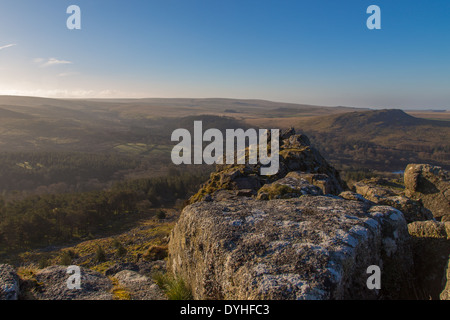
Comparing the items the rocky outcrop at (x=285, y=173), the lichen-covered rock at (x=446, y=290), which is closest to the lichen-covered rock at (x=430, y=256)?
the lichen-covered rock at (x=446, y=290)

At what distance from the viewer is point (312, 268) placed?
548 cm

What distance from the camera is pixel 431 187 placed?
17.1 meters

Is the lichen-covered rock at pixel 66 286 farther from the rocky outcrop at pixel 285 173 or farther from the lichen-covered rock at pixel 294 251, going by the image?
the rocky outcrop at pixel 285 173

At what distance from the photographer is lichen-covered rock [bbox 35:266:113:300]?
23.7 feet

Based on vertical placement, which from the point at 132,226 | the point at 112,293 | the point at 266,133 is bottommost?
the point at 132,226

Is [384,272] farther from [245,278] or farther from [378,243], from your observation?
[245,278]

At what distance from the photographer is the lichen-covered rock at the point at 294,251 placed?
17.6 feet

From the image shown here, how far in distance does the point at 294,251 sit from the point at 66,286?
6.89m

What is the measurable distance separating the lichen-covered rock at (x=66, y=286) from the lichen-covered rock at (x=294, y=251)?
2.48 metres

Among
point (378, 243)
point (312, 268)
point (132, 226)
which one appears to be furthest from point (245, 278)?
point (132, 226)
